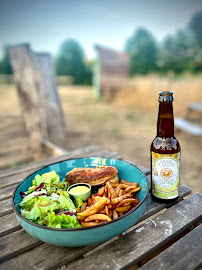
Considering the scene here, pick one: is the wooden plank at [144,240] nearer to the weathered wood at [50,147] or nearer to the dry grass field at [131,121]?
the weathered wood at [50,147]

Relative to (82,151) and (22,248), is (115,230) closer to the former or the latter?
(22,248)

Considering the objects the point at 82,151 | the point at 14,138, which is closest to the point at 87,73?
the point at 14,138

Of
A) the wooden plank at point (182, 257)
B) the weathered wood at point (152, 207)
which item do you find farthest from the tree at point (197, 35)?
the wooden plank at point (182, 257)

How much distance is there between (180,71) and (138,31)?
17.4 meters

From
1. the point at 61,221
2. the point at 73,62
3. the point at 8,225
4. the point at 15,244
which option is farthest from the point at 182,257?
the point at 73,62

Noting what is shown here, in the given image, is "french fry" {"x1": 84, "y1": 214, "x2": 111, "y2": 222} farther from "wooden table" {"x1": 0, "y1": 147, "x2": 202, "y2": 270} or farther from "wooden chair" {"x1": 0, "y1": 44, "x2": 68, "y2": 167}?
"wooden chair" {"x1": 0, "y1": 44, "x2": 68, "y2": 167}

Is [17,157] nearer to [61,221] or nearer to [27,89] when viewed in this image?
[27,89]

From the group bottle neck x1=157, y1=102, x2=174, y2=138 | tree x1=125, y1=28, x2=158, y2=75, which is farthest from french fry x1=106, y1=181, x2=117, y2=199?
tree x1=125, y1=28, x2=158, y2=75

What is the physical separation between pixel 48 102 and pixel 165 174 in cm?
280

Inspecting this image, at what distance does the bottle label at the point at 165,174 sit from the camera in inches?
49.6

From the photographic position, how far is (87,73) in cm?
2423

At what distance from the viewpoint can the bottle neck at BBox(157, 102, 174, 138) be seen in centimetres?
A: 134

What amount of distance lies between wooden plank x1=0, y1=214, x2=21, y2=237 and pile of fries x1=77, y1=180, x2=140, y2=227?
39 cm

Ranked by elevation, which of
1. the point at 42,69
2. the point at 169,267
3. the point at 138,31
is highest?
the point at 138,31
